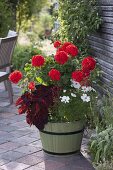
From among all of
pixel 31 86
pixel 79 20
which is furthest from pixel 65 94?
pixel 79 20

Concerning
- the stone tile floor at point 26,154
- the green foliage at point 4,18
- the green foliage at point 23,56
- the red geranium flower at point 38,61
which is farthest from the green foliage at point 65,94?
the green foliage at point 4,18

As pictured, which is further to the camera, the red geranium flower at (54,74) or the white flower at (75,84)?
the white flower at (75,84)

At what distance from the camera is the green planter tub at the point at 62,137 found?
367 cm

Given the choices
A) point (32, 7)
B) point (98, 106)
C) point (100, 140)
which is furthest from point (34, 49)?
point (100, 140)

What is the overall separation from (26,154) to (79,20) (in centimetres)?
172

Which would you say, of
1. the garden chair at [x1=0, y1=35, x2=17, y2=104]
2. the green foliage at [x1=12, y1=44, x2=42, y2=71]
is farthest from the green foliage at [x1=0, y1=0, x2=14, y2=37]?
the garden chair at [x1=0, y1=35, x2=17, y2=104]

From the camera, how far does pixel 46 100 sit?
3621 millimetres

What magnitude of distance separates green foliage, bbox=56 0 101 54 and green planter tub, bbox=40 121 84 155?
1.25 m

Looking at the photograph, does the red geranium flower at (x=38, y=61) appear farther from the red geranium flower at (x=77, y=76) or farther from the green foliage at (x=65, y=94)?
the red geranium flower at (x=77, y=76)

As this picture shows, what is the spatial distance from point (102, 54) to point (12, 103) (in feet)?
6.41

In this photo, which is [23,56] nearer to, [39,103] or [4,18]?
[4,18]

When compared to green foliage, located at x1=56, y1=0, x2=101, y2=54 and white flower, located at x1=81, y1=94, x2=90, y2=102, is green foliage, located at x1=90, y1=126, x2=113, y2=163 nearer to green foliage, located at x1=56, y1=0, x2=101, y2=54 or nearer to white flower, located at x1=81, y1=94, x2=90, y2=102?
white flower, located at x1=81, y1=94, x2=90, y2=102

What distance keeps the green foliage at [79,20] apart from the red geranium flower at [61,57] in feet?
2.76

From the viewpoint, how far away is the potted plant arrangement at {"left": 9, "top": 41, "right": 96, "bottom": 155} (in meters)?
3.62
